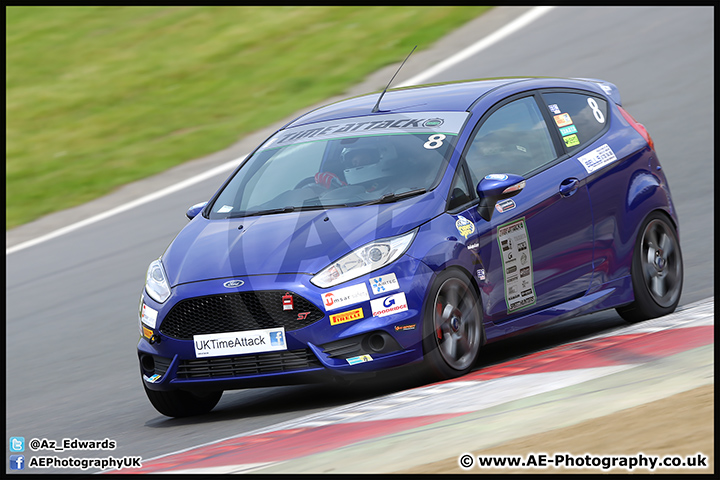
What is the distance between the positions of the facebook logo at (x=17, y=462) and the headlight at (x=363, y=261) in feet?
5.65

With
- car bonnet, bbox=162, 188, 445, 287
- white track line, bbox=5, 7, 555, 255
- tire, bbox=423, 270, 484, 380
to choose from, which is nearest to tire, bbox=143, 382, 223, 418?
car bonnet, bbox=162, 188, 445, 287

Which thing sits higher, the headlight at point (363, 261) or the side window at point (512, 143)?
the side window at point (512, 143)

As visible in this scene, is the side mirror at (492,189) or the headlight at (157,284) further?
the side mirror at (492,189)

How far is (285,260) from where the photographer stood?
230 inches

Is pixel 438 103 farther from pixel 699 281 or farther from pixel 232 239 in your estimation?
pixel 699 281

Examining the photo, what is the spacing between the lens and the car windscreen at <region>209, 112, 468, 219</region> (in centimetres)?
641

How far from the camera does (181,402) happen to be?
6.27 metres

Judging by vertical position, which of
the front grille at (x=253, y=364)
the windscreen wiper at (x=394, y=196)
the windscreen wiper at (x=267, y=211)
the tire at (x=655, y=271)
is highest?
the windscreen wiper at (x=394, y=196)

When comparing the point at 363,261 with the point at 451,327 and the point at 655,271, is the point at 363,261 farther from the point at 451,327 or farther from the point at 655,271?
the point at 655,271

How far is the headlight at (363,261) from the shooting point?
5719 mm

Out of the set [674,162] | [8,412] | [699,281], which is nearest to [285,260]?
[8,412]

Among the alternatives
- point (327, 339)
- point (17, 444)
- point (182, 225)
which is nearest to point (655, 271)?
point (327, 339)

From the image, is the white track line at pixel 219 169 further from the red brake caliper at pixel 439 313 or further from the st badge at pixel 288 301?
the red brake caliper at pixel 439 313
